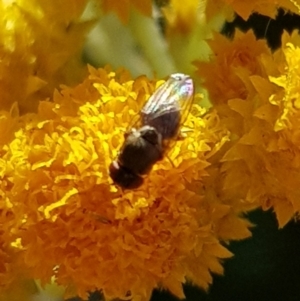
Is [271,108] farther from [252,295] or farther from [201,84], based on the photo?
[252,295]

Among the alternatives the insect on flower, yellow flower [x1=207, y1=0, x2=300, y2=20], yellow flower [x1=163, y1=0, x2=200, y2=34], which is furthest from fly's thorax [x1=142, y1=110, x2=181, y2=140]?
yellow flower [x1=163, y1=0, x2=200, y2=34]

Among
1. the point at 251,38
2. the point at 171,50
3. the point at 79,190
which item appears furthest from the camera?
the point at 171,50

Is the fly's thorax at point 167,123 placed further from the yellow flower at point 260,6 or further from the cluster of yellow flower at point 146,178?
the yellow flower at point 260,6

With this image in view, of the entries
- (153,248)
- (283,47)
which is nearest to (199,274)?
(153,248)

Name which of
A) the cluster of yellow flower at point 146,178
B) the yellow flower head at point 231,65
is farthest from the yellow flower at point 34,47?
the yellow flower head at point 231,65

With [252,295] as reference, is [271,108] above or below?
above

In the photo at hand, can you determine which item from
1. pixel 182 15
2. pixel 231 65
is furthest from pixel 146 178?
pixel 182 15

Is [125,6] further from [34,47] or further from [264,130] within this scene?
[264,130]
